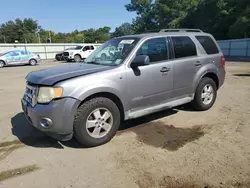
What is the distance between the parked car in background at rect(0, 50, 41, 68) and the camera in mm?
20828

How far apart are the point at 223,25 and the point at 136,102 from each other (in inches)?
1530

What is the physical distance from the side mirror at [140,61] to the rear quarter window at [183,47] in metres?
1.07

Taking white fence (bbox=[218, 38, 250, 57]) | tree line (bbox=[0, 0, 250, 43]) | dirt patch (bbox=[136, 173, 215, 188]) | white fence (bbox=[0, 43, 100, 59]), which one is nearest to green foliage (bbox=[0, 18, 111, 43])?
tree line (bbox=[0, 0, 250, 43])

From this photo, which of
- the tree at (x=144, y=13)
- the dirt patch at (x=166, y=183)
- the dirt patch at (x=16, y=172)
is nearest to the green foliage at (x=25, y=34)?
the tree at (x=144, y=13)

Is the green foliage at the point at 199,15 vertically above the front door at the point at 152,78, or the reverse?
the green foliage at the point at 199,15

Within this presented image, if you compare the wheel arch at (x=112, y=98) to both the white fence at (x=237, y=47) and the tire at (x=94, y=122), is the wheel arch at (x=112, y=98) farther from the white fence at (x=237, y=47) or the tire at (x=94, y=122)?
the white fence at (x=237, y=47)

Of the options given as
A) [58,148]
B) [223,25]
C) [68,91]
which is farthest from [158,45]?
[223,25]

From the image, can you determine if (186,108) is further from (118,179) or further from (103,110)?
(118,179)

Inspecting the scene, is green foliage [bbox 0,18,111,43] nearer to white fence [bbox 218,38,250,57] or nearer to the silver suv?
white fence [bbox 218,38,250,57]

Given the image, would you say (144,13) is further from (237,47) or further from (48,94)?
(48,94)

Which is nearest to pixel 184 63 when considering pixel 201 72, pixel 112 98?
pixel 201 72

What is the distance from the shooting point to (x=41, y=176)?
301cm

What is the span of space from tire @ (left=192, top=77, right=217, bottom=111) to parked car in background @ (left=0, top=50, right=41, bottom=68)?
66.1ft

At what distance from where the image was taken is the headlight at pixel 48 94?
133 inches
